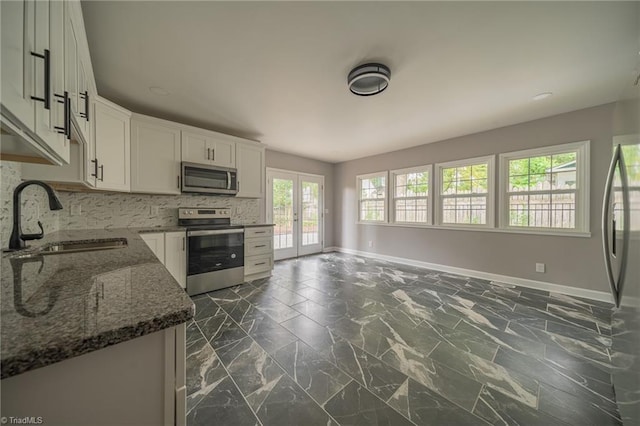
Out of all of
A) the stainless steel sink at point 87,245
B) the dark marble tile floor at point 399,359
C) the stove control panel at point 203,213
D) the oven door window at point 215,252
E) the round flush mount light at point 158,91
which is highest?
the round flush mount light at point 158,91

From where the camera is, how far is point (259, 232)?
378 centimetres

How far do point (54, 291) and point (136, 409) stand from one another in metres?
0.48

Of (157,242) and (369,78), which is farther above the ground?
(369,78)

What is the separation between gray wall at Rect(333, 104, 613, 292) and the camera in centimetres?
290

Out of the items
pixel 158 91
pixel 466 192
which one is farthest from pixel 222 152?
pixel 466 192

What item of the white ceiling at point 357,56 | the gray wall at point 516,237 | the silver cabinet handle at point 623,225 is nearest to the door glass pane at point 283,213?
the gray wall at point 516,237

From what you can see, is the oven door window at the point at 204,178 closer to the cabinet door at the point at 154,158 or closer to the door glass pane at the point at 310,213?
the cabinet door at the point at 154,158

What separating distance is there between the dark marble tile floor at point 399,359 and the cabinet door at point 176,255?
43 centimetres

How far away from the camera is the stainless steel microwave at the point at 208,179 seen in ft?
10.5

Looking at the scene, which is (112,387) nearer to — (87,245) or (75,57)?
(75,57)

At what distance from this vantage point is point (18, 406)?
45 cm

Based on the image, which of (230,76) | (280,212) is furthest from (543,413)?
(280,212)

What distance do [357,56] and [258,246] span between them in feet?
9.72

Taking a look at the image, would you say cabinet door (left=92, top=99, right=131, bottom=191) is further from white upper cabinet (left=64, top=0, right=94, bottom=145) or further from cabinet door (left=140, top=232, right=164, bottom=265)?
white upper cabinet (left=64, top=0, right=94, bottom=145)
